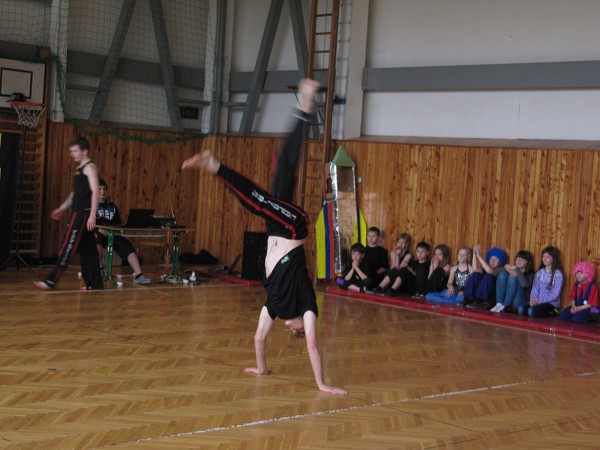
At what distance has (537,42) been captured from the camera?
37.4ft

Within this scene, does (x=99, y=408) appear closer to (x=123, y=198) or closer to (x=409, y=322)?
(x=409, y=322)

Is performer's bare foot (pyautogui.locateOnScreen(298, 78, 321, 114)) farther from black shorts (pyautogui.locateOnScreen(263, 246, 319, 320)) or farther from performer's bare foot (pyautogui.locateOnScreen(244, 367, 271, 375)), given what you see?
performer's bare foot (pyautogui.locateOnScreen(244, 367, 271, 375))

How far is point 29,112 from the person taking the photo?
486 inches

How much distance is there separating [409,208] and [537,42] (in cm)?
286

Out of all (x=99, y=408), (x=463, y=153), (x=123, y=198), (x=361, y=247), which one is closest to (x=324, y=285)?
(x=361, y=247)

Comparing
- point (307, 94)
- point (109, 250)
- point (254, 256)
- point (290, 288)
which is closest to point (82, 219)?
point (109, 250)

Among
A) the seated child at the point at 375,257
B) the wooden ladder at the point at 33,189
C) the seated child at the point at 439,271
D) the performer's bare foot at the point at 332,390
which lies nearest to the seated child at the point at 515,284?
the seated child at the point at 439,271

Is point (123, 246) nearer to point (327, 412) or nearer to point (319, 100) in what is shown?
point (319, 100)

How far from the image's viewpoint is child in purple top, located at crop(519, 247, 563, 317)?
1015cm

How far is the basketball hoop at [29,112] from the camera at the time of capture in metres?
12.1

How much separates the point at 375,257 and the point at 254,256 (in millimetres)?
1746

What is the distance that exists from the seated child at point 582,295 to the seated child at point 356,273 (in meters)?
2.85

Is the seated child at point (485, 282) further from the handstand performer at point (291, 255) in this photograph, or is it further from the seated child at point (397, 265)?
the handstand performer at point (291, 255)

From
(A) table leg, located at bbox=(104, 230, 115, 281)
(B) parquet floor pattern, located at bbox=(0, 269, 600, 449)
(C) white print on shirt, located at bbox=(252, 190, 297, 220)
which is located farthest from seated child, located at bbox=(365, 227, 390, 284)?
(C) white print on shirt, located at bbox=(252, 190, 297, 220)
